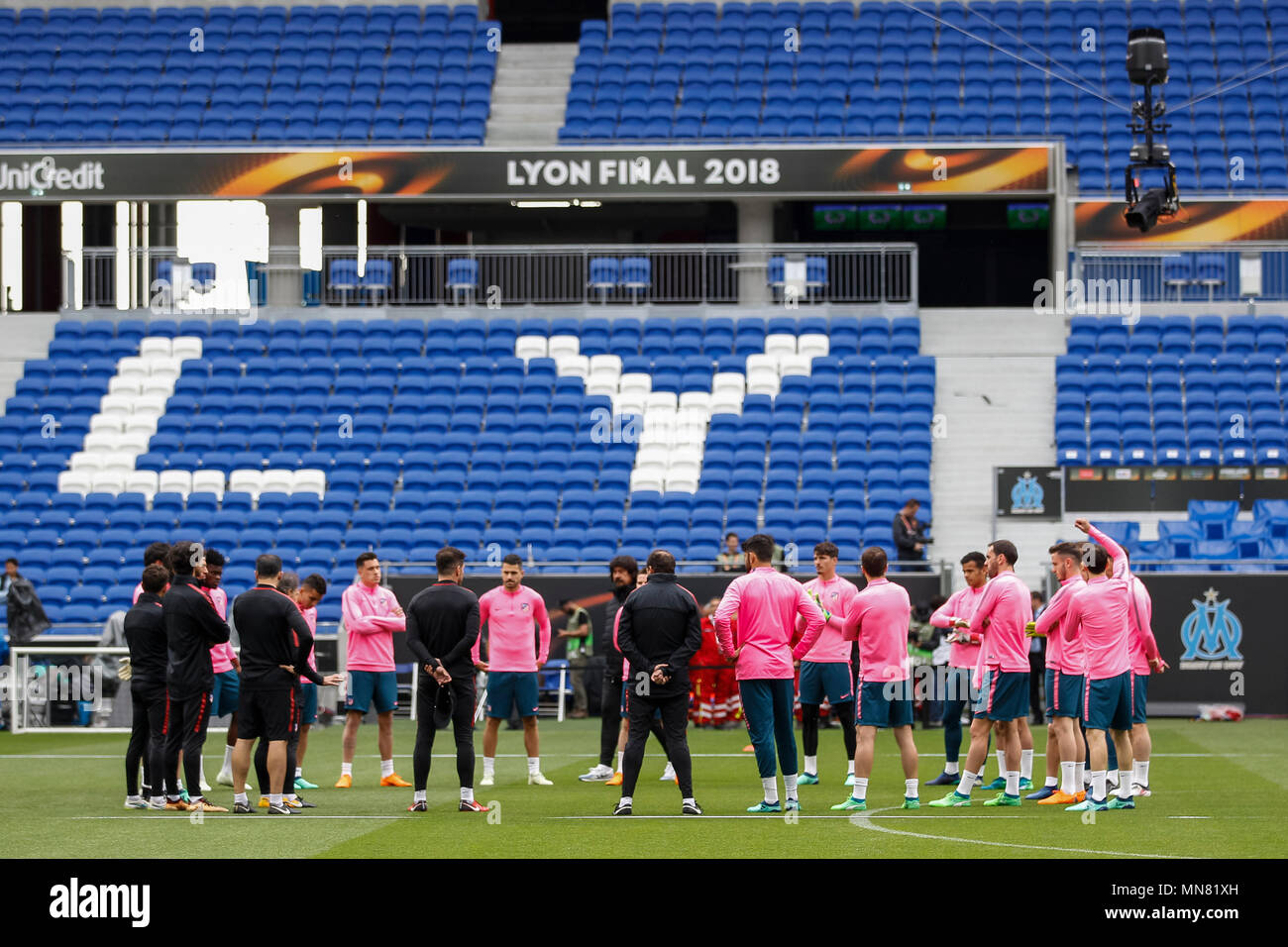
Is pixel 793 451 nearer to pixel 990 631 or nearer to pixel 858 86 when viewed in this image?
pixel 858 86

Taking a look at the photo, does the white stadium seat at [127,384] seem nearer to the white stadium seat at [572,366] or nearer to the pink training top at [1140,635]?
the white stadium seat at [572,366]

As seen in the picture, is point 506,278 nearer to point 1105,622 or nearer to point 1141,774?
point 1141,774

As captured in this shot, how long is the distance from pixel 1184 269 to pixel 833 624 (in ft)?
61.6

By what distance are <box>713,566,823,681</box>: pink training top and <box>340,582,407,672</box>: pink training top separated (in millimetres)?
3774

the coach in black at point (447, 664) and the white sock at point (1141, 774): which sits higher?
the coach in black at point (447, 664)

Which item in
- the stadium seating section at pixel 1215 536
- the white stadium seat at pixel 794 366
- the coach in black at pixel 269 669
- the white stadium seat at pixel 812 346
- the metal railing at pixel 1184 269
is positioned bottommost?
the coach in black at pixel 269 669

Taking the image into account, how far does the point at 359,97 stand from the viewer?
3569 centimetres

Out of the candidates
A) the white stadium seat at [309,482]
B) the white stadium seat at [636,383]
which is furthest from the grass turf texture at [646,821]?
the white stadium seat at [636,383]

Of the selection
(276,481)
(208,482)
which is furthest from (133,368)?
(276,481)

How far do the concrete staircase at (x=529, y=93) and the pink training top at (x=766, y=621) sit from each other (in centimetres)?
2217

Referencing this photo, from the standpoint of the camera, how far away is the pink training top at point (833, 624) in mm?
14180

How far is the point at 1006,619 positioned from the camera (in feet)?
43.5

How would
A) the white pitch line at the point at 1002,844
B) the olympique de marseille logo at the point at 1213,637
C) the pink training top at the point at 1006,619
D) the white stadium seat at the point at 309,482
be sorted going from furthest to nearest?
the white stadium seat at the point at 309,482
the olympique de marseille logo at the point at 1213,637
the pink training top at the point at 1006,619
the white pitch line at the point at 1002,844

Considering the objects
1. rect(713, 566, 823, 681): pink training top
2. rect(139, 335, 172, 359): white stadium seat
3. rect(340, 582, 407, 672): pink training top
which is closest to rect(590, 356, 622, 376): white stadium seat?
rect(139, 335, 172, 359): white stadium seat
